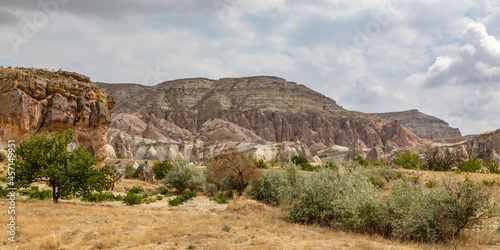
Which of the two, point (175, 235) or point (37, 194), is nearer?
→ point (175, 235)

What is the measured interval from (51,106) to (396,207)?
1106 inches

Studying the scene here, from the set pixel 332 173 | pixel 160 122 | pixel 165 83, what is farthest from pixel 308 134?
pixel 332 173

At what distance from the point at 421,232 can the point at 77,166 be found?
1429 cm

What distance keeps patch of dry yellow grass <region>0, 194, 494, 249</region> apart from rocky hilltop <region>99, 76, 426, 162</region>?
92511 mm

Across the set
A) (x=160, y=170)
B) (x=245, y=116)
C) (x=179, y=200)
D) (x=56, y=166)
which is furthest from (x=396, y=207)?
(x=245, y=116)

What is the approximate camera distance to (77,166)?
595 inches

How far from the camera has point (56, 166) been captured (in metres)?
15.0

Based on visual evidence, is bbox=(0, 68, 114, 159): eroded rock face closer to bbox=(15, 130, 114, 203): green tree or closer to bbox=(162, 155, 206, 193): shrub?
bbox=(162, 155, 206, 193): shrub

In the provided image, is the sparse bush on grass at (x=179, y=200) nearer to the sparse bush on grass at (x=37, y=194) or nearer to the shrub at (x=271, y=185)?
the shrub at (x=271, y=185)

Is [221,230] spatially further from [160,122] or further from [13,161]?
[160,122]

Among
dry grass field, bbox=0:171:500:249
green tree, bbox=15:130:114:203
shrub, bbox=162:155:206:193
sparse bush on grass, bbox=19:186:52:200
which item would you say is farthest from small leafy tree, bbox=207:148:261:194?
sparse bush on grass, bbox=19:186:52:200

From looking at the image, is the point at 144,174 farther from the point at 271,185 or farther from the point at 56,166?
the point at 56,166

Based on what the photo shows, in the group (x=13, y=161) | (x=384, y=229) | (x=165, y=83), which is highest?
(x=165, y=83)

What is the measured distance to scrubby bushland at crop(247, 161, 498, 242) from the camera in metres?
9.54
